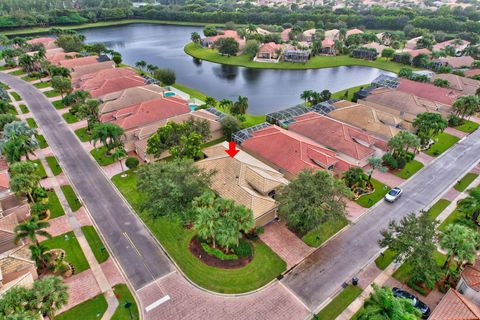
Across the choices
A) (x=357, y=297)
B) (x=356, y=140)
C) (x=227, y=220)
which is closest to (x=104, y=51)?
(x=356, y=140)

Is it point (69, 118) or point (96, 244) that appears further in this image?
point (69, 118)

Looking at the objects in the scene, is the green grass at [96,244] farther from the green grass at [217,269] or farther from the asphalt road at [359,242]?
the asphalt road at [359,242]

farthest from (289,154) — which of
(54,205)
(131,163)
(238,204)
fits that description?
(54,205)

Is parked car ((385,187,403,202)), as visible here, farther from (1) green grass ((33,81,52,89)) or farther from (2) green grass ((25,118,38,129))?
(1) green grass ((33,81,52,89))

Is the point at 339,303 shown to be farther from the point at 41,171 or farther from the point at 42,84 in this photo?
the point at 42,84

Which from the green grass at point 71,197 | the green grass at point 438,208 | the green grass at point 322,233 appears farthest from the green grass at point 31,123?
the green grass at point 438,208

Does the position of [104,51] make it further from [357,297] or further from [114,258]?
[357,297]
